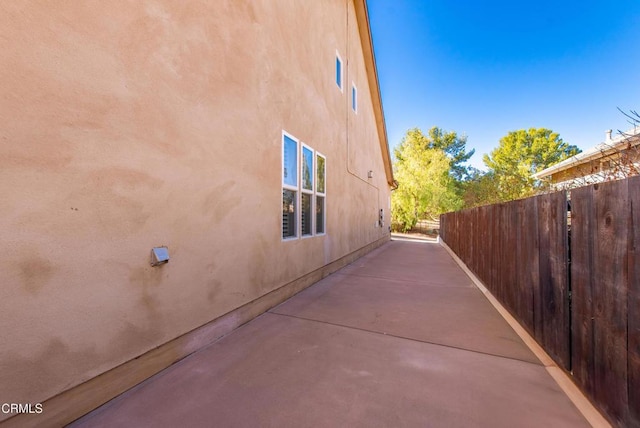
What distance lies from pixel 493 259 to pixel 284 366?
3583 millimetres

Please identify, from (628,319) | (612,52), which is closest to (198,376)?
(628,319)

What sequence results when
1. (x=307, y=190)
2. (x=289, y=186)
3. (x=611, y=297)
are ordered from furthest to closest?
(x=307, y=190) → (x=289, y=186) → (x=611, y=297)

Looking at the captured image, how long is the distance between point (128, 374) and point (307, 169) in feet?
12.6

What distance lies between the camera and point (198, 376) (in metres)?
2.15

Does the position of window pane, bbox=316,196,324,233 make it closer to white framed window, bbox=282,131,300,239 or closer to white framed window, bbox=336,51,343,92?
white framed window, bbox=282,131,300,239

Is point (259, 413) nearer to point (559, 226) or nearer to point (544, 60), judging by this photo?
point (559, 226)

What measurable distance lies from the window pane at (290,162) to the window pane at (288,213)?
0.19 m

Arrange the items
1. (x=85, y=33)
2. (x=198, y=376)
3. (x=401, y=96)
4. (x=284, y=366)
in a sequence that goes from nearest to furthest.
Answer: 1. (x=85, y=33)
2. (x=198, y=376)
3. (x=284, y=366)
4. (x=401, y=96)

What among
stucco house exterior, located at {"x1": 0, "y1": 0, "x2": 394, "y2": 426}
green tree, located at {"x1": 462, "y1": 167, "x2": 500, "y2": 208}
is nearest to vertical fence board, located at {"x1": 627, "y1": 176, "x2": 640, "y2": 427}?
stucco house exterior, located at {"x1": 0, "y1": 0, "x2": 394, "y2": 426}

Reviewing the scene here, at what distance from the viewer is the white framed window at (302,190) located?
4.24 metres

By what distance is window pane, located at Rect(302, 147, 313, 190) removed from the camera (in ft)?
15.8

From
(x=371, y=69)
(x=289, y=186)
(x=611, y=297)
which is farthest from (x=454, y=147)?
(x=611, y=297)

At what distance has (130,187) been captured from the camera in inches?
77.0

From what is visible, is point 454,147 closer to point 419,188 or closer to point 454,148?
point 454,148
